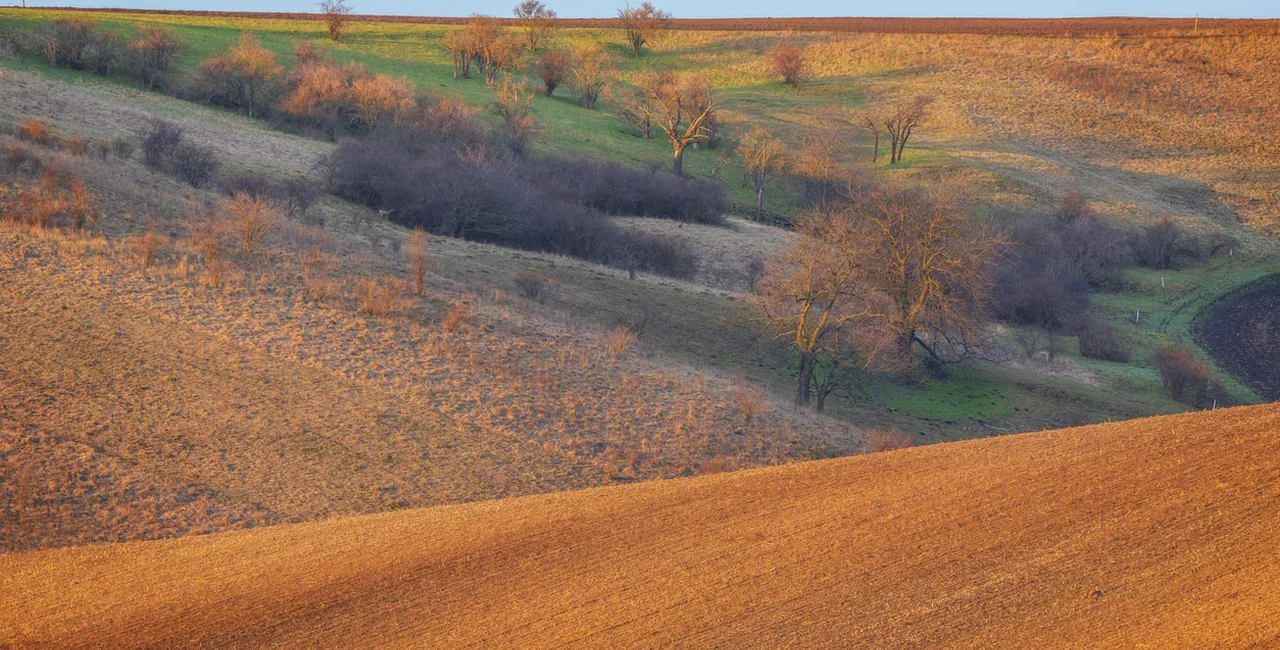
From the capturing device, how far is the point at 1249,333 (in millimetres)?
44438

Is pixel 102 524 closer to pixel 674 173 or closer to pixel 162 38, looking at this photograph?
pixel 674 173

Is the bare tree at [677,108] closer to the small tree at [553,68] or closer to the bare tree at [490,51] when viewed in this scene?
the small tree at [553,68]

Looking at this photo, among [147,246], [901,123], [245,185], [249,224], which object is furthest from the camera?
[901,123]

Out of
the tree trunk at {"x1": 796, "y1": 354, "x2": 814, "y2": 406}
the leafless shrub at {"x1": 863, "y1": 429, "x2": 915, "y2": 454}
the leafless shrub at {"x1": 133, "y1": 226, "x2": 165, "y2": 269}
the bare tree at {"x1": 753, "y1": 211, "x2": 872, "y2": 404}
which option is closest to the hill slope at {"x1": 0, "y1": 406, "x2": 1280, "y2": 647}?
the leafless shrub at {"x1": 863, "y1": 429, "x2": 915, "y2": 454}

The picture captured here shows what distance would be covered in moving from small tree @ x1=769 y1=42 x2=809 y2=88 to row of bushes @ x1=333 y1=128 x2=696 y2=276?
1940 inches

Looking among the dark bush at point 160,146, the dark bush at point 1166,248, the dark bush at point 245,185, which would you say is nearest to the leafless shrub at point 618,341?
the dark bush at point 245,185

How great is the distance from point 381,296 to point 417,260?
10.5 ft

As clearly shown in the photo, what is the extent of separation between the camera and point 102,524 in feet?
52.1

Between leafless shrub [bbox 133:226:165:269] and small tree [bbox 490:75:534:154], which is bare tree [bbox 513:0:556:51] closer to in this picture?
small tree [bbox 490:75:534:154]

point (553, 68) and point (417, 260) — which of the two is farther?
point (553, 68)

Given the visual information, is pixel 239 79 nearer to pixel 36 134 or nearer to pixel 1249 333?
pixel 36 134

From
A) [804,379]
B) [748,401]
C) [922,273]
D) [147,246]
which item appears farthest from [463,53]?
[748,401]

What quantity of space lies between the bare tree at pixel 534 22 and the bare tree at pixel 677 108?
22.5 meters

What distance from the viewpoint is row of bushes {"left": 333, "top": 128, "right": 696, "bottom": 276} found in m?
40.8
